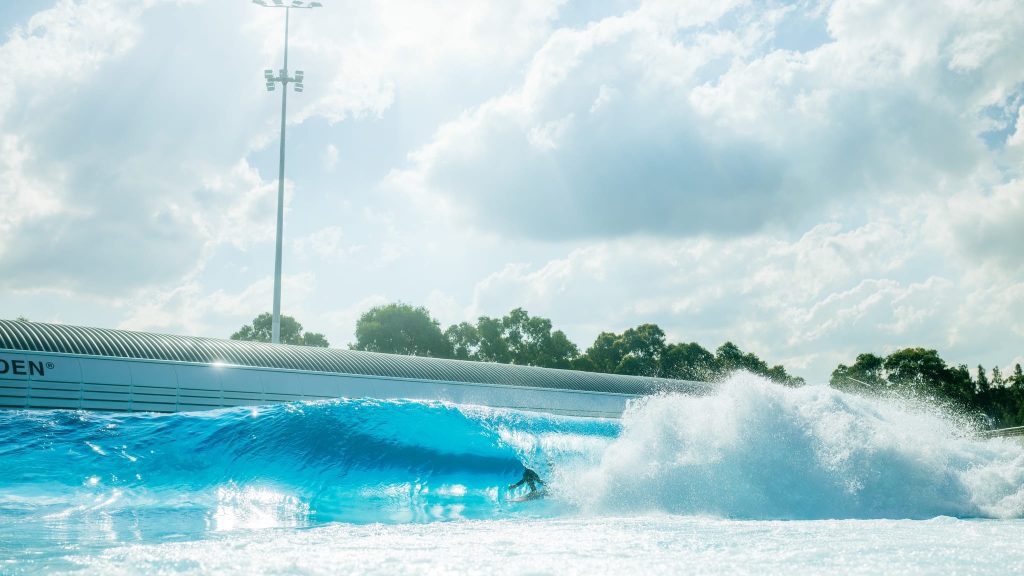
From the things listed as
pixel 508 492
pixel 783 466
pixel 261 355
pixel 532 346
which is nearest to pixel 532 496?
pixel 508 492

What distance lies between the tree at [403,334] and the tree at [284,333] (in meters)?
5.96

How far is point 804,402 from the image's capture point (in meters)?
9.33

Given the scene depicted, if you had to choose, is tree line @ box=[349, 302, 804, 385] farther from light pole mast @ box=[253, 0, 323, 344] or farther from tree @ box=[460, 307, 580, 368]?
light pole mast @ box=[253, 0, 323, 344]

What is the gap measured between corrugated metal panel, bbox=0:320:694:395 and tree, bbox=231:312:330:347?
136 ft

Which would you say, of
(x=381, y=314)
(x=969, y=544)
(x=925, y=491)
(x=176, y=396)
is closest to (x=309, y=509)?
(x=969, y=544)

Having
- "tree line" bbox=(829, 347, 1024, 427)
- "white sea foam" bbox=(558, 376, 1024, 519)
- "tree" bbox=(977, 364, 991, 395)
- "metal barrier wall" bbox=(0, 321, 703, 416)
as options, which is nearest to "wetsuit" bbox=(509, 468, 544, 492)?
"white sea foam" bbox=(558, 376, 1024, 519)

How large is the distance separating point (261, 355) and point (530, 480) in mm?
13601

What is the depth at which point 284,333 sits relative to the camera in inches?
2721

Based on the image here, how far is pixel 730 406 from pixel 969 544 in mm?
4241

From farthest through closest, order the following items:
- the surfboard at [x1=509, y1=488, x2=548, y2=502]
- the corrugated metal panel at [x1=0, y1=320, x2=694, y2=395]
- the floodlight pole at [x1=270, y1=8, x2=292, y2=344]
A: the floodlight pole at [x1=270, y1=8, x2=292, y2=344] < the corrugated metal panel at [x1=0, y1=320, x2=694, y2=395] < the surfboard at [x1=509, y1=488, x2=548, y2=502]

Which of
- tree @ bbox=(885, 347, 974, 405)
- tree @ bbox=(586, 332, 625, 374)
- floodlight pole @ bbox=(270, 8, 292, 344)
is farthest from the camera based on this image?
tree @ bbox=(586, 332, 625, 374)

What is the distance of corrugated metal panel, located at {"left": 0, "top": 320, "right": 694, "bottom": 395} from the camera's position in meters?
17.5

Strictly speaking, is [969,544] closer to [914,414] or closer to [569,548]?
[569,548]

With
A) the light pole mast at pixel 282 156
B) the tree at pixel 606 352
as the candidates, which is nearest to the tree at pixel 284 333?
the tree at pixel 606 352
